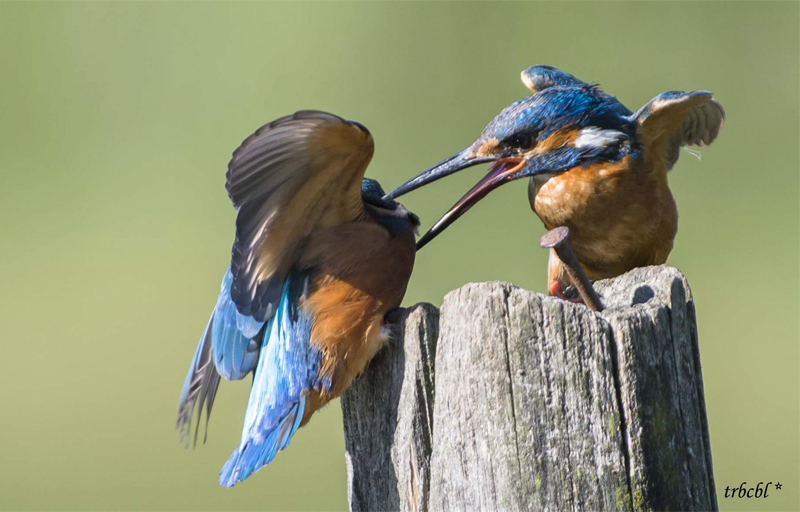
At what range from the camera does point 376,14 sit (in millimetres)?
10805

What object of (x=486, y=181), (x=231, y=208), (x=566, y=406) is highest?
(x=231, y=208)

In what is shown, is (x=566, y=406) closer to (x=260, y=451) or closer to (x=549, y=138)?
(x=260, y=451)

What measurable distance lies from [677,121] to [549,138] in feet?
1.59

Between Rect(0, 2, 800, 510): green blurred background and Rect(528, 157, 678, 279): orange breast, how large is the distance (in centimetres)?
290

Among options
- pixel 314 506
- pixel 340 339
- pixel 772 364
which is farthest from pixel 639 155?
pixel 772 364

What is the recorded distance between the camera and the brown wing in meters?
2.73

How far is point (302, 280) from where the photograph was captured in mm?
3178

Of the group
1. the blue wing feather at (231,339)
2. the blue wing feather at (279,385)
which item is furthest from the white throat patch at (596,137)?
the blue wing feather at (231,339)

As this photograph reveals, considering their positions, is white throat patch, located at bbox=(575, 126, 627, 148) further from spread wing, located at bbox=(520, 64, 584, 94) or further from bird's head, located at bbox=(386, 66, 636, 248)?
spread wing, located at bbox=(520, 64, 584, 94)

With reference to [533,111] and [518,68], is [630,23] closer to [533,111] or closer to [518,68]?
[518,68]

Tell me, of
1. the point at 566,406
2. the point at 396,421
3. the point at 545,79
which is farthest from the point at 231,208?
the point at 566,406

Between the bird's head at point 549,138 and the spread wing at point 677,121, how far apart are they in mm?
82

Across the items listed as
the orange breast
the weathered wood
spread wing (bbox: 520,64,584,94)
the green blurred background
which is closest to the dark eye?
the orange breast

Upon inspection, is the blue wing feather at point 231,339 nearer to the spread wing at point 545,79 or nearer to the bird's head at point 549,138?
the bird's head at point 549,138
